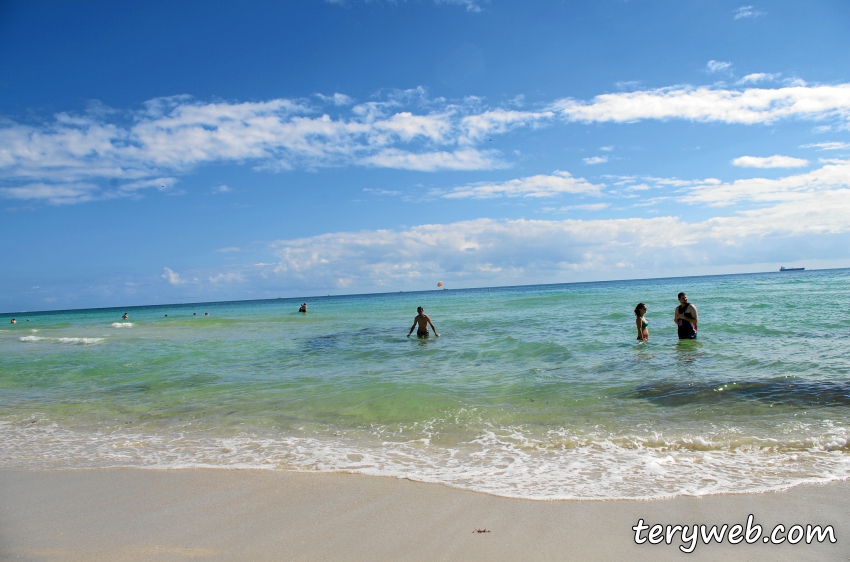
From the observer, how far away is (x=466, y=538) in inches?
136

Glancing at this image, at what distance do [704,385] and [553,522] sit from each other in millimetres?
5576

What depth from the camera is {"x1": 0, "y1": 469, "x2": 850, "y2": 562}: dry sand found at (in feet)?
10.8

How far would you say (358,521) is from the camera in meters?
3.77

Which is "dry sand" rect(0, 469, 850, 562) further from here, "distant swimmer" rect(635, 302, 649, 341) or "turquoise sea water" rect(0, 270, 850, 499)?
"distant swimmer" rect(635, 302, 649, 341)

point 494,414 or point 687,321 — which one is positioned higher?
point 687,321

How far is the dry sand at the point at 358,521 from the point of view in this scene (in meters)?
3.28

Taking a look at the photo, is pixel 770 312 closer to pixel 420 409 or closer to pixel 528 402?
pixel 528 402

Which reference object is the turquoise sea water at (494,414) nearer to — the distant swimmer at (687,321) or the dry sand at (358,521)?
the dry sand at (358,521)

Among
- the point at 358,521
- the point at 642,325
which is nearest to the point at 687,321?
the point at 642,325

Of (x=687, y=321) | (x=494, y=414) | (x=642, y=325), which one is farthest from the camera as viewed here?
(x=642, y=325)

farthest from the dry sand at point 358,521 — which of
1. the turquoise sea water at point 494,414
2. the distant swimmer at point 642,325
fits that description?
the distant swimmer at point 642,325

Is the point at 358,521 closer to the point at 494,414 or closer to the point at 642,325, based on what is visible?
the point at 494,414

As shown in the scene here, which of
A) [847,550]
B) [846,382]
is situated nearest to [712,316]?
[846,382]

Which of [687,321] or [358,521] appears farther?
[687,321]
